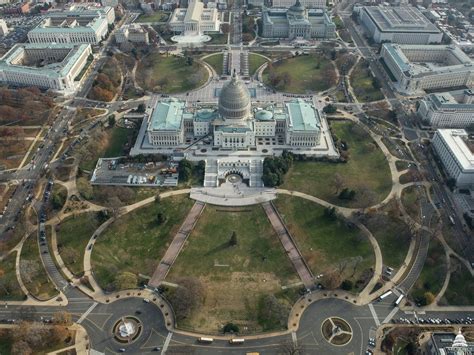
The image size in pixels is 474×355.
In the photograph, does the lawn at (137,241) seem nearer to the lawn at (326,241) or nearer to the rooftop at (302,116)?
the lawn at (326,241)

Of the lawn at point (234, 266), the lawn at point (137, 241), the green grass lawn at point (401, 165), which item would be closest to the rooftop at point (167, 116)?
the lawn at point (137, 241)

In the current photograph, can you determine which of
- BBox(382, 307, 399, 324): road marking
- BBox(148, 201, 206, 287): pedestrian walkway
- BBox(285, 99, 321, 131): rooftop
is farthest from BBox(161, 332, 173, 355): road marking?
BBox(285, 99, 321, 131): rooftop

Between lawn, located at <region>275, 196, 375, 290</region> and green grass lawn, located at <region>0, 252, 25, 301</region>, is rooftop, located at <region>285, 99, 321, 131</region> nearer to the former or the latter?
lawn, located at <region>275, 196, 375, 290</region>

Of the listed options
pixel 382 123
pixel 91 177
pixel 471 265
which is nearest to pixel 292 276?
pixel 471 265

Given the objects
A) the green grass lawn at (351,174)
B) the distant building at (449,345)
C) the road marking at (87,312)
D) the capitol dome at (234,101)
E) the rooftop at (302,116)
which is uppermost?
the capitol dome at (234,101)

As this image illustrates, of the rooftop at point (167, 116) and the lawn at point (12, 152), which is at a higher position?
the rooftop at point (167, 116)

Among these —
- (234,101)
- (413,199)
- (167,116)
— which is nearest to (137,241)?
(167,116)
